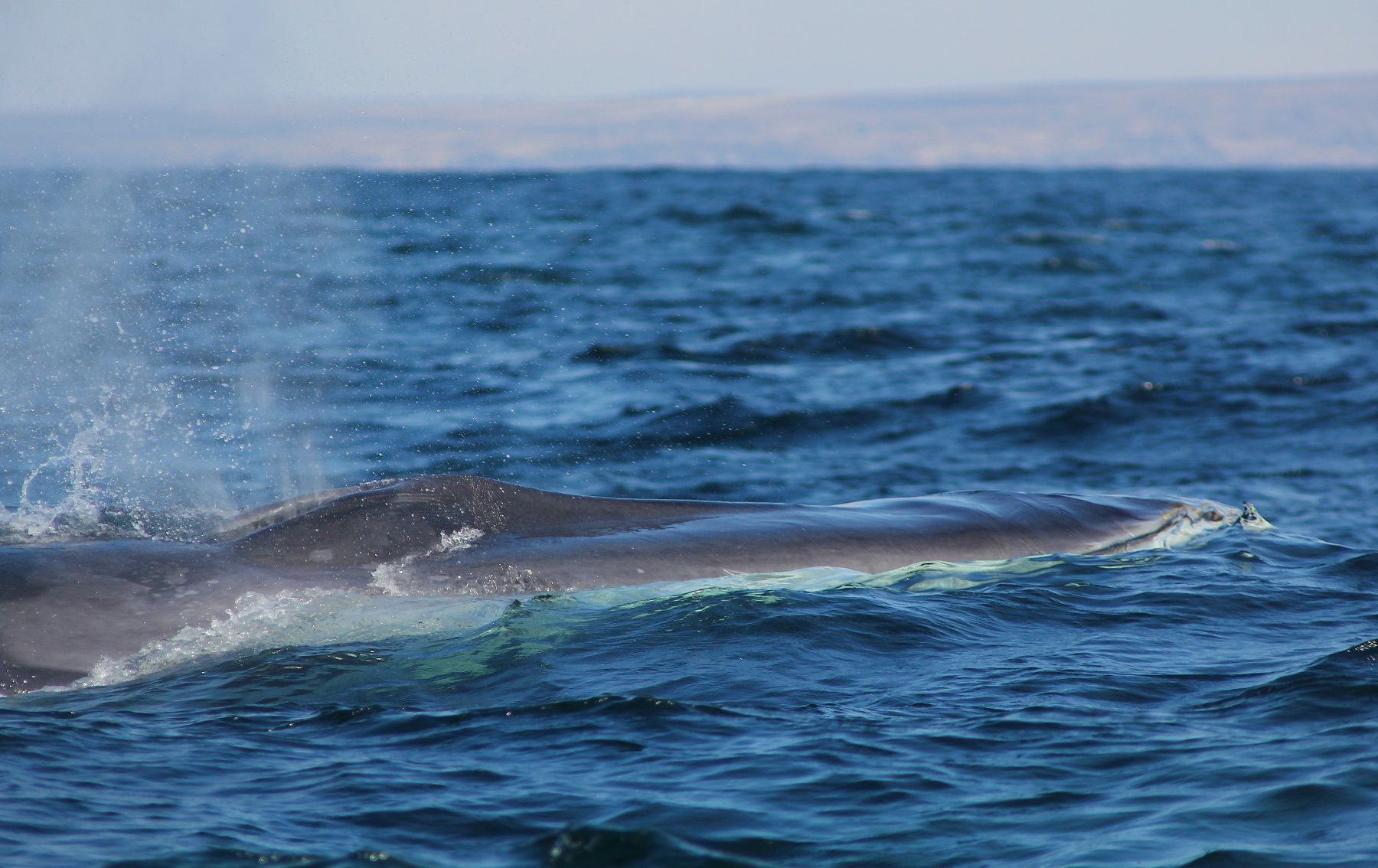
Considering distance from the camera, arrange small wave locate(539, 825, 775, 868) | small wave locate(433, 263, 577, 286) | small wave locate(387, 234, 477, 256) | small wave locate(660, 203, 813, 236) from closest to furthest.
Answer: small wave locate(539, 825, 775, 868) < small wave locate(433, 263, 577, 286) < small wave locate(387, 234, 477, 256) < small wave locate(660, 203, 813, 236)

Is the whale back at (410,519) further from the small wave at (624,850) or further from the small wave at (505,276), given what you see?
the small wave at (505,276)

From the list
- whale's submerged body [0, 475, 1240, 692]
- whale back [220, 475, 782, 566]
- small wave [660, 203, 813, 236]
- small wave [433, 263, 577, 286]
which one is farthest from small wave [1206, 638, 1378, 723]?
small wave [660, 203, 813, 236]

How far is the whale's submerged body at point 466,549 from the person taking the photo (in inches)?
253

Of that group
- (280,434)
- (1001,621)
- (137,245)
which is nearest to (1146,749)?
(1001,621)

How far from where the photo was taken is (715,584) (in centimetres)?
789

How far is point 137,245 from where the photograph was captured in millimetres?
31469

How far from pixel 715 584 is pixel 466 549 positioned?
1.47m

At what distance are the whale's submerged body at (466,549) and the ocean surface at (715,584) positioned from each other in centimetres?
18

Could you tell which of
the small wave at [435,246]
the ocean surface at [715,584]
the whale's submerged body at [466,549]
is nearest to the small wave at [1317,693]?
the ocean surface at [715,584]

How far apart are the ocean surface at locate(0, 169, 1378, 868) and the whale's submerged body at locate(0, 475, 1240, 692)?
180 mm

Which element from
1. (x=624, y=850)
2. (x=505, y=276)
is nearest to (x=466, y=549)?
(x=624, y=850)

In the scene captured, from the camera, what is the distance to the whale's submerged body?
643 cm

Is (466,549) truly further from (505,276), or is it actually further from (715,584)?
(505,276)

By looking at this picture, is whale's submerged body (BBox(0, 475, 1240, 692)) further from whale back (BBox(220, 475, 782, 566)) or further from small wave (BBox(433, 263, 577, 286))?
small wave (BBox(433, 263, 577, 286))
